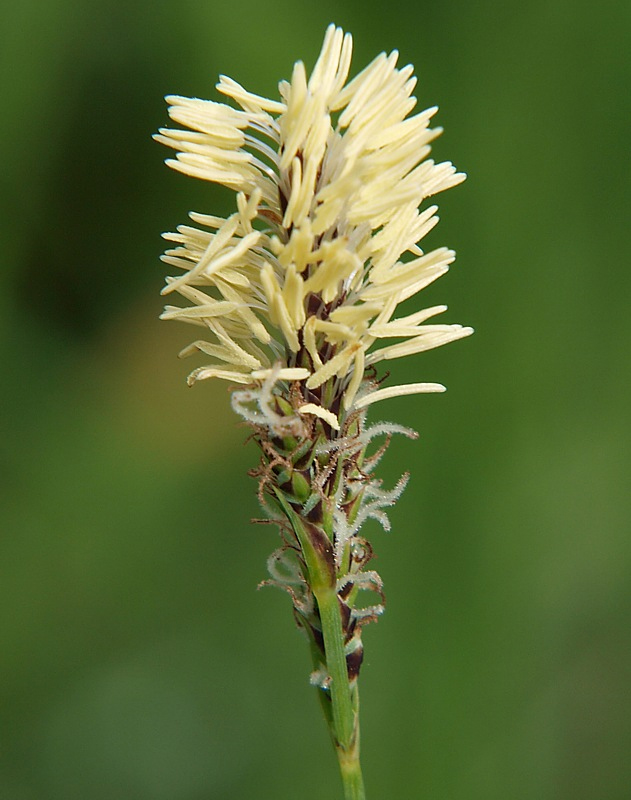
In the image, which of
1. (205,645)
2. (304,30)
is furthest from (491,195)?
(205,645)

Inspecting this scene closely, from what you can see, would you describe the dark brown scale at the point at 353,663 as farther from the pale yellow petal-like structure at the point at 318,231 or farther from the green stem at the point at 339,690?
the pale yellow petal-like structure at the point at 318,231

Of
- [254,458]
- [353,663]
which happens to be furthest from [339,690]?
[254,458]

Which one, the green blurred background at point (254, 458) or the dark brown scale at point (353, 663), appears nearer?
the dark brown scale at point (353, 663)

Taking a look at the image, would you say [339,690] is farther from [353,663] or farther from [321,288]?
[321,288]

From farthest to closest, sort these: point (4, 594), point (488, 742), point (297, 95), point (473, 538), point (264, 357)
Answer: point (4, 594) → point (473, 538) → point (488, 742) → point (264, 357) → point (297, 95)

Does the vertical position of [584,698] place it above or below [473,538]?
below

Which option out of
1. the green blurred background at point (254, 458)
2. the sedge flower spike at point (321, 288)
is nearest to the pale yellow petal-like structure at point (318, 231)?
the sedge flower spike at point (321, 288)

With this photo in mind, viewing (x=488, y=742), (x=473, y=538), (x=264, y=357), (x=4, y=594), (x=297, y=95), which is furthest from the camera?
(x=4, y=594)

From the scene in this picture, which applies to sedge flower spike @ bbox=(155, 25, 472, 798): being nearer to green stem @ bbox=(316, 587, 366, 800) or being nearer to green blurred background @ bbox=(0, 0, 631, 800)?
green stem @ bbox=(316, 587, 366, 800)

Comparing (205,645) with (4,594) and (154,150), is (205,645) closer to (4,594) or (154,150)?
(4,594)
